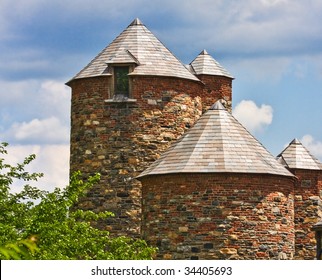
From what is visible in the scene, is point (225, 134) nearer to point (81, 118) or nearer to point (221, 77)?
point (81, 118)

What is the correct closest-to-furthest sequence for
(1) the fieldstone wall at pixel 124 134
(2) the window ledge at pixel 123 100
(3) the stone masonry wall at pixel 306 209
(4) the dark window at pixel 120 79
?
(1) the fieldstone wall at pixel 124 134 < (2) the window ledge at pixel 123 100 < (4) the dark window at pixel 120 79 < (3) the stone masonry wall at pixel 306 209

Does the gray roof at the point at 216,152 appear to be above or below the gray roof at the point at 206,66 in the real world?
below

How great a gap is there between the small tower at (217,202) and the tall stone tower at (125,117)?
111 inches

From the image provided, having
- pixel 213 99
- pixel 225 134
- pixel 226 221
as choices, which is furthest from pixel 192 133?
pixel 213 99

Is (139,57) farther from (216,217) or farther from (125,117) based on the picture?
(216,217)

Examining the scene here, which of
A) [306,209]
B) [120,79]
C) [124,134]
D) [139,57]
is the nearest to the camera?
[124,134]

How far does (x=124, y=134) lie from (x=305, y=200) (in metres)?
9.14

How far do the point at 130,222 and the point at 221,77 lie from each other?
9825mm

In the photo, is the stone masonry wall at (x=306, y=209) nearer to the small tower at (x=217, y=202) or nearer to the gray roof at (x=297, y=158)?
the gray roof at (x=297, y=158)

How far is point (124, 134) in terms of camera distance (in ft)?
126

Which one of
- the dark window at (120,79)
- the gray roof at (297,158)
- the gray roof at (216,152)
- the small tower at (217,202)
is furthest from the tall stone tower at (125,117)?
the gray roof at (297,158)

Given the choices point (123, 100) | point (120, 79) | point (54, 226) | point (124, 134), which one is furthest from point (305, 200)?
point (54, 226)

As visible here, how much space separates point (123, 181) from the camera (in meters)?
38.1

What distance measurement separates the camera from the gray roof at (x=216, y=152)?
3409 cm
